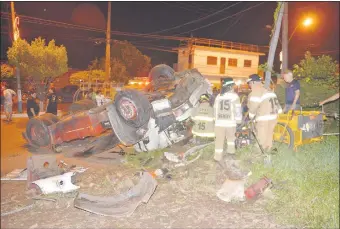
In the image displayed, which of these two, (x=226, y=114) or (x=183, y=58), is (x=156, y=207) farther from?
(x=183, y=58)

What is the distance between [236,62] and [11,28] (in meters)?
30.7

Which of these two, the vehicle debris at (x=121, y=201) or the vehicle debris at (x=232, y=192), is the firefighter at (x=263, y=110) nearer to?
the vehicle debris at (x=232, y=192)

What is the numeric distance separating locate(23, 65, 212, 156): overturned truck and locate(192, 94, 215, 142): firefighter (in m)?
0.23

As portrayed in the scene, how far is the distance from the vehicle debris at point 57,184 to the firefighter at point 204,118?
9.08ft

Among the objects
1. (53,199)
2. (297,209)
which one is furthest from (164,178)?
(297,209)

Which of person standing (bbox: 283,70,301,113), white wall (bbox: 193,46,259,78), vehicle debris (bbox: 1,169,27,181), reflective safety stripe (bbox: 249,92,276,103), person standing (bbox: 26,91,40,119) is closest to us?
vehicle debris (bbox: 1,169,27,181)

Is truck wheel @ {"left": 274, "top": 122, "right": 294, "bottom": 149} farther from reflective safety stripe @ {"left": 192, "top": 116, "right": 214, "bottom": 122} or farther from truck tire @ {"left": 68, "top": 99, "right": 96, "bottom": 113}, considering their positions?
truck tire @ {"left": 68, "top": 99, "right": 96, "bottom": 113}

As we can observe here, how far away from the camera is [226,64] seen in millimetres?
41156

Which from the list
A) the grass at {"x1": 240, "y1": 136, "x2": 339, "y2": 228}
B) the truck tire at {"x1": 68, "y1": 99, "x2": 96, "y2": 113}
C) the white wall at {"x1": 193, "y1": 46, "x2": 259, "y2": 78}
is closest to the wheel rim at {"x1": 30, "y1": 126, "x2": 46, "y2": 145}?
the truck tire at {"x1": 68, "y1": 99, "x2": 96, "y2": 113}

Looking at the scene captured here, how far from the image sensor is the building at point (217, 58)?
38406mm

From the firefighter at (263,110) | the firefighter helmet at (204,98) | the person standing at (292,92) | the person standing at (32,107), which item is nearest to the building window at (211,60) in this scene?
the person standing at (32,107)

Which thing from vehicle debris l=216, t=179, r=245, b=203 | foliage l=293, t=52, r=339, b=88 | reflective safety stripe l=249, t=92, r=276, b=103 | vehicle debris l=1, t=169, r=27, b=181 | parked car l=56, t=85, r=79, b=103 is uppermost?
foliage l=293, t=52, r=339, b=88

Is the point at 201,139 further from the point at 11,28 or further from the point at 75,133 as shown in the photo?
the point at 11,28

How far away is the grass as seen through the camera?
153 inches
